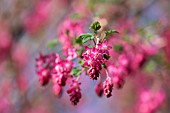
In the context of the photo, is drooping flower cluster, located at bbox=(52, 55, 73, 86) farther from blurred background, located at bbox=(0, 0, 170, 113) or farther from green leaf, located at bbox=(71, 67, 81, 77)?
blurred background, located at bbox=(0, 0, 170, 113)

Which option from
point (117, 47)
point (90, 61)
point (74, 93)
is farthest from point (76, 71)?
point (117, 47)

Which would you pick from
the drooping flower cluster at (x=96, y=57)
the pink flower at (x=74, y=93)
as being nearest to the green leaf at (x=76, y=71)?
the pink flower at (x=74, y=93)

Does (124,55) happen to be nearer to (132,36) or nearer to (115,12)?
(132,36)

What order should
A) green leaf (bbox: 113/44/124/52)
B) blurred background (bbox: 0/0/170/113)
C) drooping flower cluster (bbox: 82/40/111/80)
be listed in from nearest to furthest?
drooping flower cluster (bbox: 82/40/111/80)
green leaf (bbox: 113/44/124/52)
blurred background (bbox: 0/0/170/113)

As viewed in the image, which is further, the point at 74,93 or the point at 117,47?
the point at 117,47

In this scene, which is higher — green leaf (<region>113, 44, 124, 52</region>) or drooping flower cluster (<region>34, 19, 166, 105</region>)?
green leaf (<region>113, 44, 124, 52</region>)

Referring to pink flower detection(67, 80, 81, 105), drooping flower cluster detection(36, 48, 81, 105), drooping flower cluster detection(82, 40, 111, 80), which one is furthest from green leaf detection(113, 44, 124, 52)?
drooping flower cluster detection(82, 40, 111, 80)

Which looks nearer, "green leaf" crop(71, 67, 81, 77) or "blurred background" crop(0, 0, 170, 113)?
"green leaf" crop(71, 67, 81, 77)

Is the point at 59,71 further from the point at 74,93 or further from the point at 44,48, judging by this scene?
the point at 44,48

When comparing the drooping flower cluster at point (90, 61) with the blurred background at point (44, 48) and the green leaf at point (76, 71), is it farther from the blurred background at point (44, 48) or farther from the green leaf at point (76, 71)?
the blurred background at point (44, 48)
